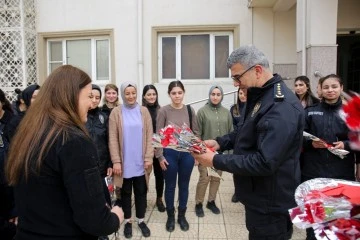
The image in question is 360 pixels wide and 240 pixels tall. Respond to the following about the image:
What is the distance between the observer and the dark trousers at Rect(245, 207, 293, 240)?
6.42 ft

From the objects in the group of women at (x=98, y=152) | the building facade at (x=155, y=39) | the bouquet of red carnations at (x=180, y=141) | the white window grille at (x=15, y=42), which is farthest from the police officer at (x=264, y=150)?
the white window grille at (x=15, y=42)

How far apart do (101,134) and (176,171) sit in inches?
39.9

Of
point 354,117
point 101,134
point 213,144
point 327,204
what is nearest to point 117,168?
point 101,134

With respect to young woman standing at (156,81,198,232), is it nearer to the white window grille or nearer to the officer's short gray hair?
the officer's short gray hair

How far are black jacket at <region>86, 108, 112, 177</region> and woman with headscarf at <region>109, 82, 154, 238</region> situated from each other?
94 mm

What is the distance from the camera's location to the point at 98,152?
2.78 metres

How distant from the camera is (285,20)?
720 centimetres

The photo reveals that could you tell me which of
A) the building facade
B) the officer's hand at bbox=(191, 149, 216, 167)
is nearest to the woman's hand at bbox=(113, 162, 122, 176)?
the officer's hand at bbox=(191, 149, 216, 167)

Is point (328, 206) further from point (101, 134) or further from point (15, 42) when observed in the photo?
point (15, 42)

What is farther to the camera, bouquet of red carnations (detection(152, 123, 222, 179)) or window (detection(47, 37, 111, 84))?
window (detection(47, 37, 111, 84))

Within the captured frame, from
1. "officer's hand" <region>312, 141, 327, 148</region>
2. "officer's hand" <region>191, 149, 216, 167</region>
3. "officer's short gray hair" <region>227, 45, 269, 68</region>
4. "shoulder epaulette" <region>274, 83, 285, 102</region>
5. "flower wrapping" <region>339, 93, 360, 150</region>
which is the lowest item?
"officer's hand" <region>312, 141, 327, 148</region>

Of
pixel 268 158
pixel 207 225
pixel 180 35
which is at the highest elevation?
pixel 180 35

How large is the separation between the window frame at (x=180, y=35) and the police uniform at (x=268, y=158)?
225 inches

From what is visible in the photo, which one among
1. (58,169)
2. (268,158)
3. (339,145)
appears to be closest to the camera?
(58,169)
